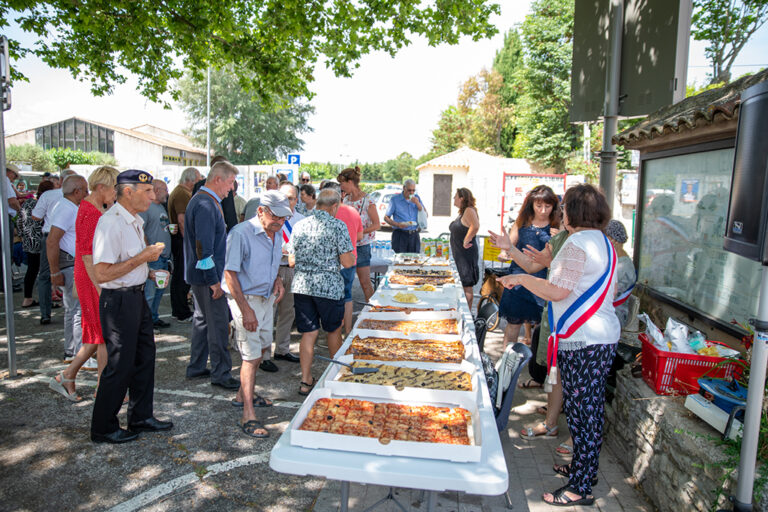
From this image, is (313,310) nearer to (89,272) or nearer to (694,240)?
(89,272)

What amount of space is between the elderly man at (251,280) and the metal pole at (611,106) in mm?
3819

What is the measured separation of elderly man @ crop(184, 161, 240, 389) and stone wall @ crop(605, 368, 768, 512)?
3.55 meters

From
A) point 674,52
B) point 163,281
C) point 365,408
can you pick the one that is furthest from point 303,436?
point 674,52

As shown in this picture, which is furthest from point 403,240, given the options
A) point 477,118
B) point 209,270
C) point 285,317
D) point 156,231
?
point 477,118

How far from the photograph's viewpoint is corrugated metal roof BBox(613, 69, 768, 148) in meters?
3.89

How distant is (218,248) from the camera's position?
4.96 metres

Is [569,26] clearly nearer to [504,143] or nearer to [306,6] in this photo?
[504,143]

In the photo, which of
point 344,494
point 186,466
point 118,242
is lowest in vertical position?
point 186,466

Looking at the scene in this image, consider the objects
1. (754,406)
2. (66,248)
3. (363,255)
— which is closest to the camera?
(754,406)

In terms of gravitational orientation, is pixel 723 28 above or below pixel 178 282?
above

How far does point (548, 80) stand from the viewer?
106 ft

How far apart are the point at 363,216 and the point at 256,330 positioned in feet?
11.7

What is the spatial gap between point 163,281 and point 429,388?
256 centimetres

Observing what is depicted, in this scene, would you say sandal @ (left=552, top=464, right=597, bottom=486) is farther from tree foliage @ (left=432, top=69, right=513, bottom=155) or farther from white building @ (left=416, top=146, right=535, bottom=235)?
tree foliage @ (left=432, top=69, right=513, bottom=155)
